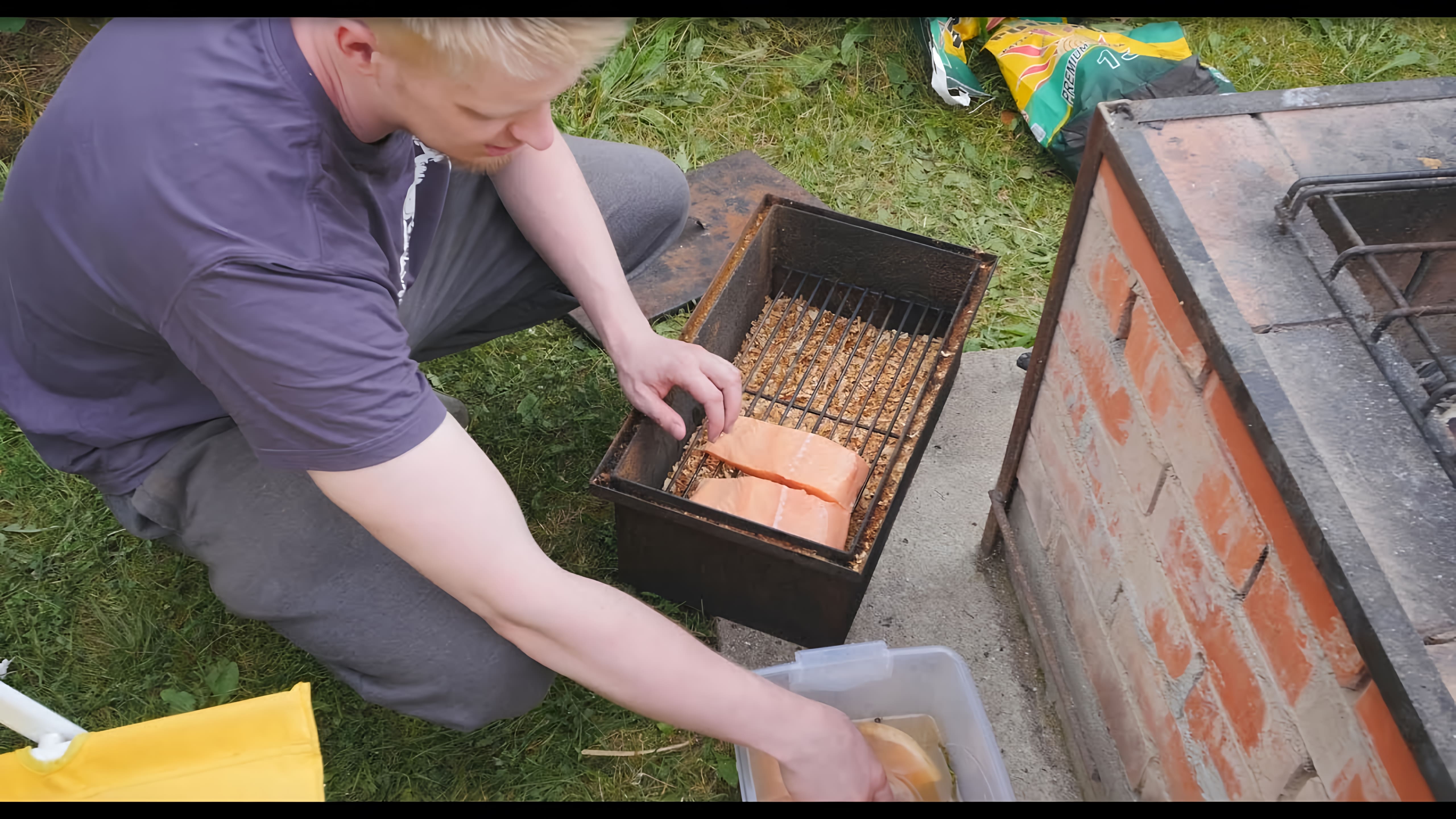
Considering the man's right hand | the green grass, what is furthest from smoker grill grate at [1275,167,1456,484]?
the green grass

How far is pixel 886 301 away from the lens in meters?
2.68

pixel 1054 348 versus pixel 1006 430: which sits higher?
pixel 1054 348

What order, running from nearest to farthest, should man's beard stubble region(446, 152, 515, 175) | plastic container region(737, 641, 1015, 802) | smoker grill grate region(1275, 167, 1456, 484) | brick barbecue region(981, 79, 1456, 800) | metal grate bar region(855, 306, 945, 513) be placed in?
brick barbecue region(981, 79, 1456, 800)
smoker grill grate region(1275, 167, 1456, 484)
man's beard stubble region(446, 152, 515, 175)
plastic container region(737, 641, 1015, 802)
metal grate bar region(855, 306, 945, 513)

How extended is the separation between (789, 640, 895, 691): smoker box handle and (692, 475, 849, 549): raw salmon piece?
21 cm

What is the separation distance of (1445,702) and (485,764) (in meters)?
1.71

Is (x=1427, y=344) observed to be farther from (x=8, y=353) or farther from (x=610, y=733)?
(x=8, y=353)

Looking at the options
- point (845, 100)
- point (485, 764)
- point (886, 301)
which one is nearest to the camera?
point (485, 764)

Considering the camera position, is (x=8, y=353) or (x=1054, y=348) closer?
(x=8, y=353)

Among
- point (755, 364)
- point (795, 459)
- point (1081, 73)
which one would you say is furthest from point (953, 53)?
point (795, 459)

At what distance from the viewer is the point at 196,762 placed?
4.37 ft

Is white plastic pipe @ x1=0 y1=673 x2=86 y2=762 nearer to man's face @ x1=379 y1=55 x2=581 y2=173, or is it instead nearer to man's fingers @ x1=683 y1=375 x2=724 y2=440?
man's face @ x1=379 y1=55 x2=581 y2=173

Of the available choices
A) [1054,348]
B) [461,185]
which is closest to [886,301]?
[1054,348]

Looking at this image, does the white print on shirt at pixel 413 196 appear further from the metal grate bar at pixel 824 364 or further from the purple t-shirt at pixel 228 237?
the metal grate bar at pixel 824 364

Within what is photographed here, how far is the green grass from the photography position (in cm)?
216
